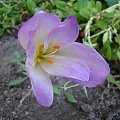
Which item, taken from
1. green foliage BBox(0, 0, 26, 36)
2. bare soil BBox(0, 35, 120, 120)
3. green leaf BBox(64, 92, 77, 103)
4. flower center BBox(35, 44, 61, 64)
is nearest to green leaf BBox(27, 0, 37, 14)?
green foliage BBox(0, 0, 26, 36)

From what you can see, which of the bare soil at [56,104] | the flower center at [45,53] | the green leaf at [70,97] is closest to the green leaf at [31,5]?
the bare soil at [56,104]

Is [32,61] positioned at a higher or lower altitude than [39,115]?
higher

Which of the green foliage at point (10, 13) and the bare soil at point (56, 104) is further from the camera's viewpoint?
the green foliage at point (10, 13)

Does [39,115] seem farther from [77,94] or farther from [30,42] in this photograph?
[30,42]

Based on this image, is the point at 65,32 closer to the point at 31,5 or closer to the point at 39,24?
the point at 39,24

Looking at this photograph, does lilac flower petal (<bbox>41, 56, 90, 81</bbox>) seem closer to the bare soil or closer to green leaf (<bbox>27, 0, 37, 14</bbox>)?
the bare soil

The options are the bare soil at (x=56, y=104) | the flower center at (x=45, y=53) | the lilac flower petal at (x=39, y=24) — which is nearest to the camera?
the lilac flower petal at (x=39, y=24)

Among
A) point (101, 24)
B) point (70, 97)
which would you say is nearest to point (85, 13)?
point (101, 24)

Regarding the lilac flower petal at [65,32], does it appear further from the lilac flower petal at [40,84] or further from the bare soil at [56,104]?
the bare soil at [56,104]

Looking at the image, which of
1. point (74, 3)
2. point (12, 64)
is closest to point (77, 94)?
point (12, 64)
